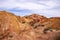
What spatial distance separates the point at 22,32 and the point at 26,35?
95 cm

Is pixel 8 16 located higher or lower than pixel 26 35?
higher

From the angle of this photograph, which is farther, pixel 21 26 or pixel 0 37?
pixel 21 26

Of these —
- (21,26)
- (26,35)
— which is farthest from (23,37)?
(21,26)

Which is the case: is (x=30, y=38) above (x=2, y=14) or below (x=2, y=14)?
below

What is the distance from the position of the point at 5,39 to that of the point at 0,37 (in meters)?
0.99

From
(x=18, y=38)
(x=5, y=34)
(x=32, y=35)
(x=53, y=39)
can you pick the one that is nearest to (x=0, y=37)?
(x=5, y=34)

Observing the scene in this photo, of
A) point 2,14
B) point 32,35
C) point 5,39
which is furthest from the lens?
point 2,14

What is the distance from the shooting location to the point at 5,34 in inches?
915

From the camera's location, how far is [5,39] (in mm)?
22359

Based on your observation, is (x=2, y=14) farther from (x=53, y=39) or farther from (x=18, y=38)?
(x=53, y=39)

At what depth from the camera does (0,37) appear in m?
23.1

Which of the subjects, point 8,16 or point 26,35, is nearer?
point 26,35

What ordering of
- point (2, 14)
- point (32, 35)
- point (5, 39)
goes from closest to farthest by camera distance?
1. point (5, 39)
2. point (32, 35)
3. point (2, 14)

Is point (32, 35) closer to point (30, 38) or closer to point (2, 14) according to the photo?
point (30, 38)
